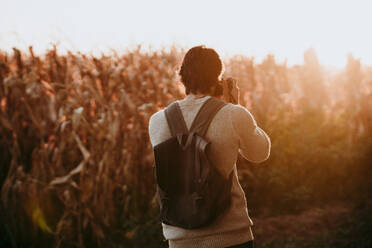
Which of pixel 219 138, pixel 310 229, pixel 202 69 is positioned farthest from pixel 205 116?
pixel 310 229

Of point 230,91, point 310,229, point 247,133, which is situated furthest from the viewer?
point 310,229

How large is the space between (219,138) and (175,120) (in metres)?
0.23

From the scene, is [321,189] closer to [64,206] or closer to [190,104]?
[64,206]

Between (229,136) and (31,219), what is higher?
(229,136)

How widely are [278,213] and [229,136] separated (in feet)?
11.2

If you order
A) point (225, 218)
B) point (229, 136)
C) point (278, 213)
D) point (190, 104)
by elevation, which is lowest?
point (278, 213)

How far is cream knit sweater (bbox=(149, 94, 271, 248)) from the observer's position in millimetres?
1927

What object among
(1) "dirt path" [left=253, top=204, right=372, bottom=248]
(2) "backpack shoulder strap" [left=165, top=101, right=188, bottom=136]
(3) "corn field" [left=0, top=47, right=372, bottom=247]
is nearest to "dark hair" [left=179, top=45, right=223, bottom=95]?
(2) "backpack shoulder strap" [left=165, top=101, right=188, bottom=136]

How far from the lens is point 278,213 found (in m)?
5.07

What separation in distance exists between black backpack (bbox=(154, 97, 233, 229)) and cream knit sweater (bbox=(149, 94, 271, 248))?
0.04 metres

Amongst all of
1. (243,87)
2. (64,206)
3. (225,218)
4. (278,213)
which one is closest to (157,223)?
(64,206)

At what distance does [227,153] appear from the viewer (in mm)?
1965

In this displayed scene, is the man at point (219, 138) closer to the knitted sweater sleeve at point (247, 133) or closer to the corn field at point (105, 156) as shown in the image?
the knitted sweater sleeve at point (247, 133)

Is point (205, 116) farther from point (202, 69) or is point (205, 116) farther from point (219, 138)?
point (202, 69)
